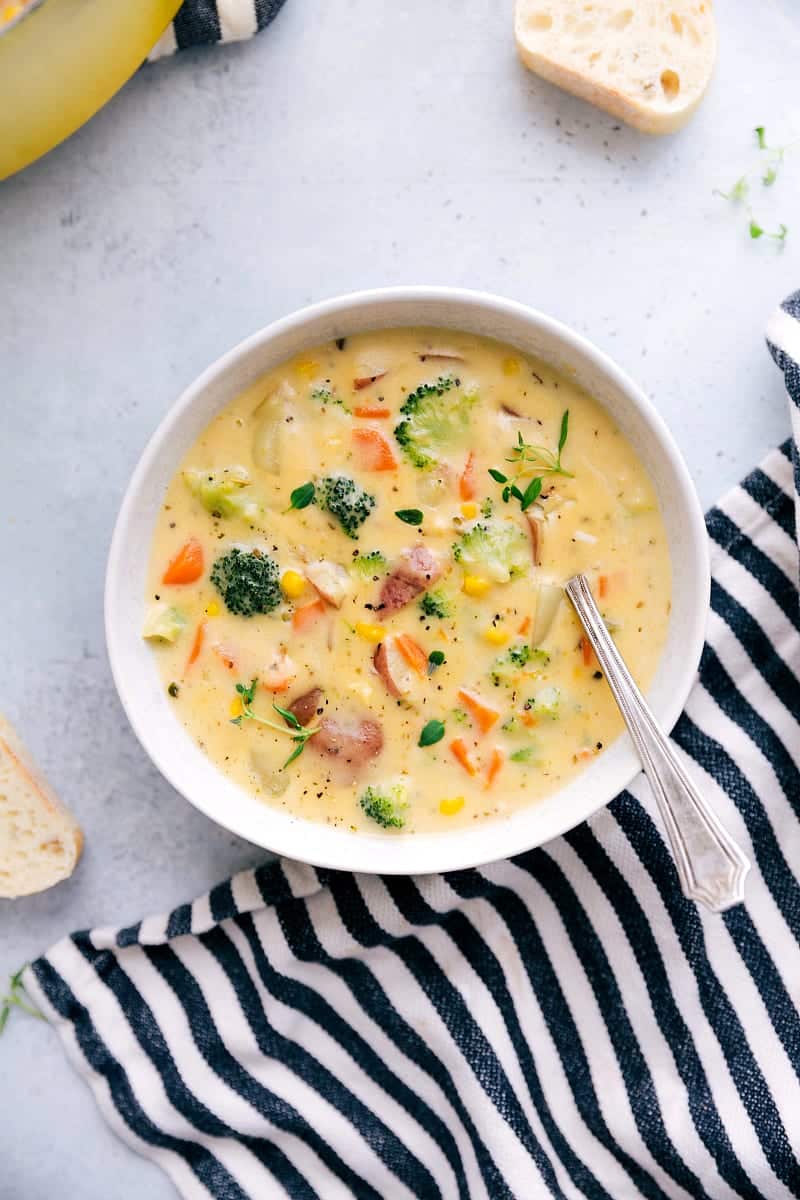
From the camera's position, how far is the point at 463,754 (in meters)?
2.62

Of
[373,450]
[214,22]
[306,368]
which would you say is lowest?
[373,450]

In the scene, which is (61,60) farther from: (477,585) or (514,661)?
(514,661)

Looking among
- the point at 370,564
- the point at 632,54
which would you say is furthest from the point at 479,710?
the point at 632,54

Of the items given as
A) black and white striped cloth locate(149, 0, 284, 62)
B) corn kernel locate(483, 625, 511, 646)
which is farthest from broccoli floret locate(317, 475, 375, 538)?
black and white striped cloth locate(149, 0, 284, 62)

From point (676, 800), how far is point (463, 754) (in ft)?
1.60

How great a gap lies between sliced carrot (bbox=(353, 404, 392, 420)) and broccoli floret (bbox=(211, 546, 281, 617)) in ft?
1.20

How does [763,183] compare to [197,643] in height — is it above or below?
above

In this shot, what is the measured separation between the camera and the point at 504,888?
2865mm

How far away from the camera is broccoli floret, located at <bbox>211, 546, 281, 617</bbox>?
2.56 m

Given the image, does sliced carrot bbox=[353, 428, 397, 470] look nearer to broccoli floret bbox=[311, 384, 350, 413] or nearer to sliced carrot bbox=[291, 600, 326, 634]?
broccoli floret bbox=[311, 384, 350, 413]

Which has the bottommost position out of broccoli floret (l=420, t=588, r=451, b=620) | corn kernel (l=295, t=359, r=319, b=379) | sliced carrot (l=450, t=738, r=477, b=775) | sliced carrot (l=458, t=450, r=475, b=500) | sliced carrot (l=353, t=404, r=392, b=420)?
sliced carrot (l=450, t=738, r=477, b=775)

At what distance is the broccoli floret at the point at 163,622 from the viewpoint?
2633 mm

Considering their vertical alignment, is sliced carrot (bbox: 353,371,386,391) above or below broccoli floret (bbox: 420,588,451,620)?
above

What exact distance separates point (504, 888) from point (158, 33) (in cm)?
209
